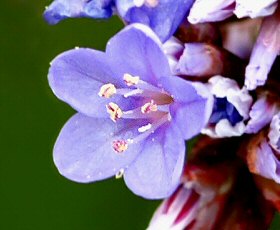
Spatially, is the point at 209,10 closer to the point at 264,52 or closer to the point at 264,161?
the point at 264,52

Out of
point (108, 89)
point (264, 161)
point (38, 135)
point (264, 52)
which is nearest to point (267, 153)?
point (264, 161)

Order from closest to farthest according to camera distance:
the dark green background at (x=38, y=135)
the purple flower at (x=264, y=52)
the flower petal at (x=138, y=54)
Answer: the flower petal at (x=138, y=54) → the purple flower at (x=264, y=52) → the dark green background at (x=38, y=135)

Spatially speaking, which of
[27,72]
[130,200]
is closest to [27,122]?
[27,72]

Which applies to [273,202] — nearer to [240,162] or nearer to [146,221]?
[240,162]

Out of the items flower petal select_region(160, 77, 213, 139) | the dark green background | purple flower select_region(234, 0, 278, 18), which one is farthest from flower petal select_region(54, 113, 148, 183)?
the dark green background

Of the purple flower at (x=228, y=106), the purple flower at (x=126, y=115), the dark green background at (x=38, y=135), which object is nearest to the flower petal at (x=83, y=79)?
the purple flower at (x=126, y=115)

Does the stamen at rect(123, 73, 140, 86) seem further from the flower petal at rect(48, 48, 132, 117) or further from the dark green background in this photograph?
the dark green background

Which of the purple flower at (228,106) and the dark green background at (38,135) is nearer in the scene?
the purple flower at (228,106)

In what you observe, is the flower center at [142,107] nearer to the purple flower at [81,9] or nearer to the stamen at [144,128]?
the stamen at [144,128]
